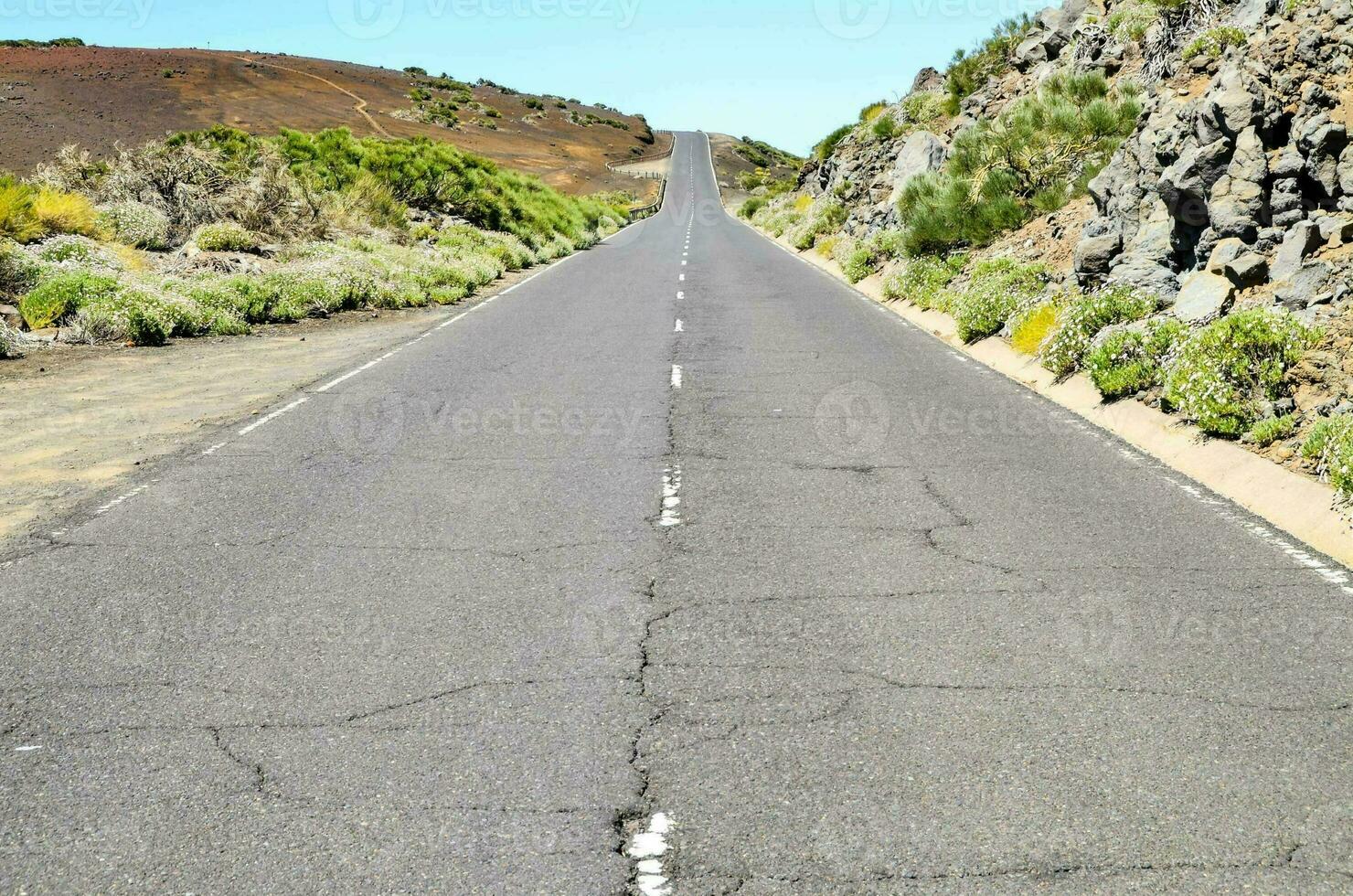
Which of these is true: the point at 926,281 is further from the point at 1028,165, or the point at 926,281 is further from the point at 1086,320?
the point at 1086,320

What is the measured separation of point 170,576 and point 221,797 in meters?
2.74

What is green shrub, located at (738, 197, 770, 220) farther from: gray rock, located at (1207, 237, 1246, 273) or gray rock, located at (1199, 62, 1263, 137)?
gray rock, located at (1207, 237, 1246, 273)

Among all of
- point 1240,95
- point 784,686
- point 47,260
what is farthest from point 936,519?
point 47,260

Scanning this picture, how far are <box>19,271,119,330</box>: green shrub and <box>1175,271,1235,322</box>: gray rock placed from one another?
1561cm

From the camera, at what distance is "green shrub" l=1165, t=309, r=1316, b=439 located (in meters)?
9.25

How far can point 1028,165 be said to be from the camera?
78.8 feet

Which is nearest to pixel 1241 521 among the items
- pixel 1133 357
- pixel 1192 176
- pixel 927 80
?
pixel 1133 357

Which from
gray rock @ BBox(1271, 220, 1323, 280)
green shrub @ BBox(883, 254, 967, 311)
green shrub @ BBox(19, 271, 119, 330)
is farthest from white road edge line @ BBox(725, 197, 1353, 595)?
green shrub @ BBox(19, 271, 119, 330)

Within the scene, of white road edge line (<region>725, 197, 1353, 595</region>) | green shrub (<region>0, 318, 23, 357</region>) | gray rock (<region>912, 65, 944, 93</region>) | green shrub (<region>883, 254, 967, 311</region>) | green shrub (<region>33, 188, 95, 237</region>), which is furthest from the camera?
gray rock (<region>912, 65, 944, 93</region>)

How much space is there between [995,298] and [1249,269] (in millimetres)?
4757

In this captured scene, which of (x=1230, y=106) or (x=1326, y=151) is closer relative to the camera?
(x=1326, y=151)

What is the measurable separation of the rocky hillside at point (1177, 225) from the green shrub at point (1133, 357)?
A: 23 millimetres

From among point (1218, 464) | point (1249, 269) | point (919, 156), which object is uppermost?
point (919, 156)

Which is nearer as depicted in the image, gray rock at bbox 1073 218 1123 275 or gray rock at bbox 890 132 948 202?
gray rock at bbox 1073 218 1123 275
